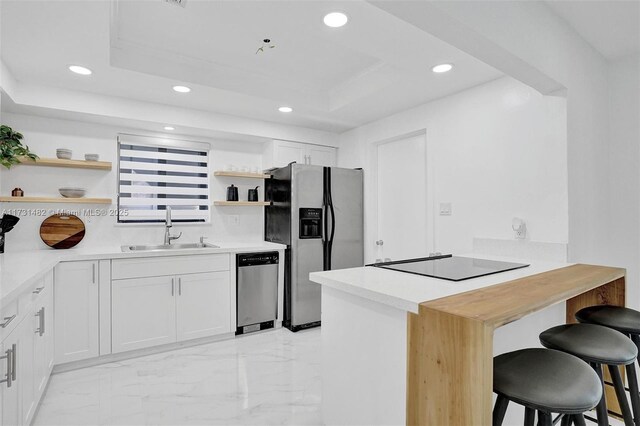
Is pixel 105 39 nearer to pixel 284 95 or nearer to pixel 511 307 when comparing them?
pixel 284 95

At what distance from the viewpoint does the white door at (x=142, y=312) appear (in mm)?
2775

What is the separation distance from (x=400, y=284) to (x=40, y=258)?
259cm

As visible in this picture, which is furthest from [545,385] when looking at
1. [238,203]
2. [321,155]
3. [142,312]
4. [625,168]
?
[321,155]

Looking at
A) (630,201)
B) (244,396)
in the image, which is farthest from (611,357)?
(244,396)

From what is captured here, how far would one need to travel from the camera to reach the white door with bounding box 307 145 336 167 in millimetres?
4162

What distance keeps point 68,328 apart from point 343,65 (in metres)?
3.06

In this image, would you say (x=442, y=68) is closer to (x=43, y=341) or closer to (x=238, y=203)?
(x=238, y=203)

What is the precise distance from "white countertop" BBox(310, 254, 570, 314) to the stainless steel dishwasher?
5.95 feet

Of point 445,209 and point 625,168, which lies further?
point 445,209

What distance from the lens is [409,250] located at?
3533mm

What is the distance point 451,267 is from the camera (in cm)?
188

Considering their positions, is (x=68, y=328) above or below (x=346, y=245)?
below

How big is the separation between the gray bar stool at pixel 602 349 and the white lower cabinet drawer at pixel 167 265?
8.66 feet

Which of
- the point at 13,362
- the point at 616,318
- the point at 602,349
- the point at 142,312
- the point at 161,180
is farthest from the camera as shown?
the point at 161,180
